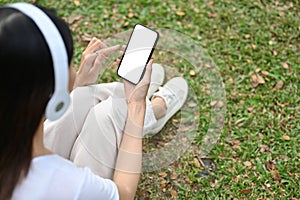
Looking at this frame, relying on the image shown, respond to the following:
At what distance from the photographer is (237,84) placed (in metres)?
2.16

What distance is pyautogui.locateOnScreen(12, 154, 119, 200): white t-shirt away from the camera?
1075 mm

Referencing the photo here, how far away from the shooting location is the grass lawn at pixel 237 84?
186 centimetres

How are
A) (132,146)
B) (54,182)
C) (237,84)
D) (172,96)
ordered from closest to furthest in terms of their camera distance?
(54,182) < (132,146) < (172,96) < (237,84)

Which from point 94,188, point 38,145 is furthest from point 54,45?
point 94,188

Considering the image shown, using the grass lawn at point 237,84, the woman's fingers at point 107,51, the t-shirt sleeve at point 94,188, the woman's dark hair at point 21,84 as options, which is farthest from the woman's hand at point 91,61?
the woman's dark hair at point 21,84

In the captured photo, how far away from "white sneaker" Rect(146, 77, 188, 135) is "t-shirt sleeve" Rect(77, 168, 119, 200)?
0.68 meters

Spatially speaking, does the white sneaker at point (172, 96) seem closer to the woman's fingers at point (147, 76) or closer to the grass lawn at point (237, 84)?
the grass lawn at point (237, 84)

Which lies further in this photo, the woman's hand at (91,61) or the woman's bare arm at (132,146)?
the woman's hand at (91,61)

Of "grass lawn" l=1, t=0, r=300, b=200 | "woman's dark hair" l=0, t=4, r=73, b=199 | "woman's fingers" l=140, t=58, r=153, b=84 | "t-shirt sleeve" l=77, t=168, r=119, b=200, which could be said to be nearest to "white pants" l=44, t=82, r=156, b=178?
"woman's fingers" l=140, t=58, r=153, b=84

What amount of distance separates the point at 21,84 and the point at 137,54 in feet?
2.62

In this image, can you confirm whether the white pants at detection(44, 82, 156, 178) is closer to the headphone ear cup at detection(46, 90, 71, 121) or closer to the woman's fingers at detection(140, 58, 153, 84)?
the woman's fingers at detection(140, 58, 153, 84)

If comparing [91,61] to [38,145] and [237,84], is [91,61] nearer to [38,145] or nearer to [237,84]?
[38,145]

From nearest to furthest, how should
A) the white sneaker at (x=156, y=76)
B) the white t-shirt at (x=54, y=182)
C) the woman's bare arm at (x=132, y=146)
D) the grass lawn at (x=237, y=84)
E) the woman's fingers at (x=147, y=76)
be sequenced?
the white t-shirt at (x=54, y=182) → the woman's bare arm at (x=132, y=146) → the woman's fingers at (x=147, y=76) → the grass lawn at (x=237, y=84) → the white sneaker at (x=156, y=76)

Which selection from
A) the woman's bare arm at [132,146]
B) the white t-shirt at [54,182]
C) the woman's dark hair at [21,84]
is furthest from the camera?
the woman's bare arm at [132,146]
